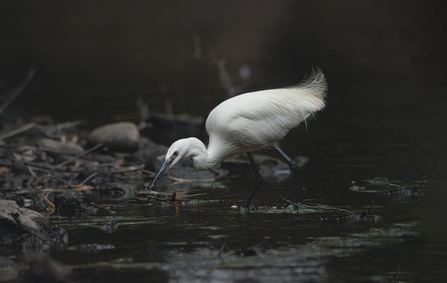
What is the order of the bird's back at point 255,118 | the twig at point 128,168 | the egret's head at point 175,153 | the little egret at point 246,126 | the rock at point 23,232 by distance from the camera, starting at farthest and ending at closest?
the twig at point 128,168 → the bird's back at point 255,118 → the little egret at point 246,126 → the egret's head at point 175,153 → the rock at point 23,232

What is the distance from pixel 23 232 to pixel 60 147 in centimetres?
509

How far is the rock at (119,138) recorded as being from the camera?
11.0 meters

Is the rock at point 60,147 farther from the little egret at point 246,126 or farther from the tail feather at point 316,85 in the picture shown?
the tail feather at point 316,85

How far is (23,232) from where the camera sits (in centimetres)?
564

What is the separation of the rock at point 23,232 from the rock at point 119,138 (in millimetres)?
5287

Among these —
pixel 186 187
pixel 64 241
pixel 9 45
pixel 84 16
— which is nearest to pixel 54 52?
pixel 9 45

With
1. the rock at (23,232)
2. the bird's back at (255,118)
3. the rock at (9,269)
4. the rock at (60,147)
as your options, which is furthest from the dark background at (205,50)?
the rock at (9,269)

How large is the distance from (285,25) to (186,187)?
23.6 m

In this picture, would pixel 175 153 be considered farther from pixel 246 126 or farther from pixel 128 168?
pixel 128 168

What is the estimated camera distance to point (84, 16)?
34.0 m

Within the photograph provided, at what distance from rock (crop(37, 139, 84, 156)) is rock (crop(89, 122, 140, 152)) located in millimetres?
494

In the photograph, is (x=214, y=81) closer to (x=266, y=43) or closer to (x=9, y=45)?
(x=266, y=43)

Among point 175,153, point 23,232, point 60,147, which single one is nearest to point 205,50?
point 60,147

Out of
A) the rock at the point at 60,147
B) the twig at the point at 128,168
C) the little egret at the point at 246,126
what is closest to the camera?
the little egret at the point at 246,126
